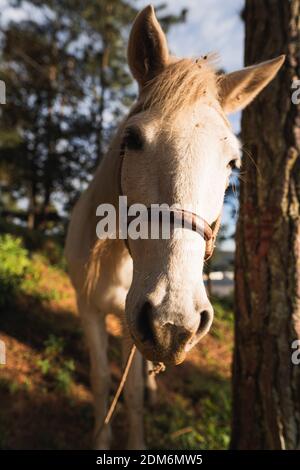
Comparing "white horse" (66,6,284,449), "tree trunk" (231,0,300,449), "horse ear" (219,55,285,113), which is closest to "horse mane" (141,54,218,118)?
"white horse" (66,6,284,449)

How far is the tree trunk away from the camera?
249cm

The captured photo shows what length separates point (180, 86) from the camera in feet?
6.09

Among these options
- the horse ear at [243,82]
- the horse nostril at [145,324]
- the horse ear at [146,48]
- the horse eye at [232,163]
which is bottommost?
the horse nostril at [145,324]

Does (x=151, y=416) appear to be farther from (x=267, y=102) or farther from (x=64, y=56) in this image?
(x=64, y=56)

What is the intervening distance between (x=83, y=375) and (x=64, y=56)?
12.6m

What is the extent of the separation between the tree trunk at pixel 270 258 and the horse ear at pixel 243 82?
44 cm

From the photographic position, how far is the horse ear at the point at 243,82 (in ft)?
7.22

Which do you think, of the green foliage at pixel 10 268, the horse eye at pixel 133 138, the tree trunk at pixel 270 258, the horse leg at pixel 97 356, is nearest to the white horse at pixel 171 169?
the horse eye at pixel 133 138

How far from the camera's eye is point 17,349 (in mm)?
4227

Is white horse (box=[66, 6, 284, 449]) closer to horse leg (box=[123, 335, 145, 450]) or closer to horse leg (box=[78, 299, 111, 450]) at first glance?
horse leg (box=[78, 299, 111, 450])

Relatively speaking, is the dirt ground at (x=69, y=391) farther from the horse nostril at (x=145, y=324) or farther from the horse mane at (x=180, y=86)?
the horse mane at (x=180, y=86)

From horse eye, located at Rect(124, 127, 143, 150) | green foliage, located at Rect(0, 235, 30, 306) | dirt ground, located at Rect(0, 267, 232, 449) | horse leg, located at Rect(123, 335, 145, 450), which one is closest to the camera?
horse eye, located at Rect(124, 127, 143, 150)

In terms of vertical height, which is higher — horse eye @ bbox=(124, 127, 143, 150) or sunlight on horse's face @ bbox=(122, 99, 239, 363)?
horse eye @ bbox=(124, 127, 143, 150)

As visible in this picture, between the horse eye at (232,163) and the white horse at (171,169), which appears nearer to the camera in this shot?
the white horse at (171,169)
